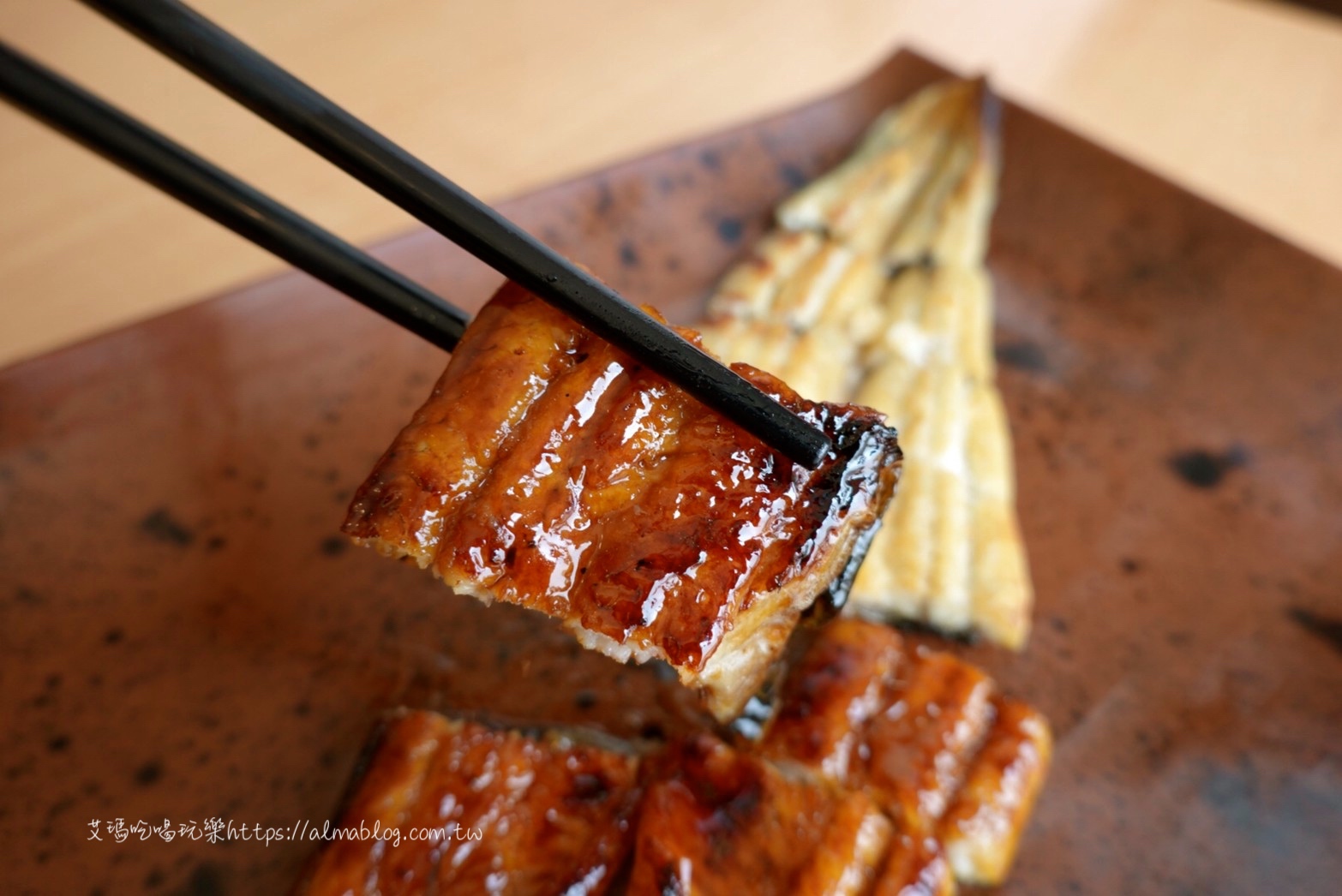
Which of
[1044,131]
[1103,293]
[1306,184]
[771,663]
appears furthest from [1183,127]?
[771,663]

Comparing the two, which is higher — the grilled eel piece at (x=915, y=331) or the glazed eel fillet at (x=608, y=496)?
the grilled eel piece at (x=915, y=331)

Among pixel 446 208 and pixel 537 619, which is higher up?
pixel 446 208

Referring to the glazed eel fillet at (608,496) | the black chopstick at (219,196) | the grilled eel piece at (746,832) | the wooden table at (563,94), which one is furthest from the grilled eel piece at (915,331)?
the black chopstick at (219,196)

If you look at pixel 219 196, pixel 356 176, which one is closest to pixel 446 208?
pixel 356 176

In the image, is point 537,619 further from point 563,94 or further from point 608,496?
point 563,94

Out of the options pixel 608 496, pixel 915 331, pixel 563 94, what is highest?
pixel 563 94

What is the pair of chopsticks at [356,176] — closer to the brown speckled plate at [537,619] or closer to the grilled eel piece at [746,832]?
the grilled eel piece at [746,832]

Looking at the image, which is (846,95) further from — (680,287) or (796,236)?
(680,287)
